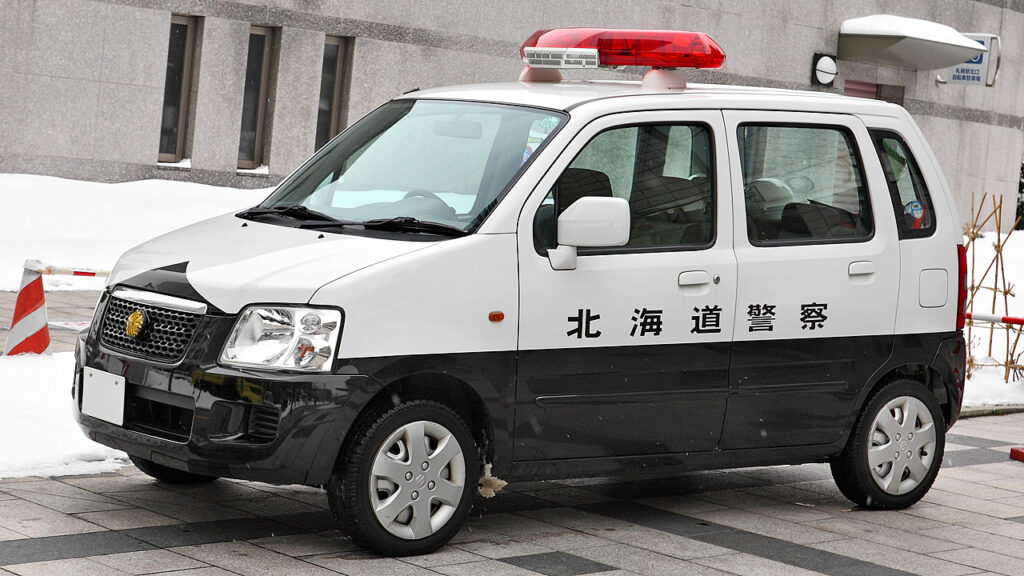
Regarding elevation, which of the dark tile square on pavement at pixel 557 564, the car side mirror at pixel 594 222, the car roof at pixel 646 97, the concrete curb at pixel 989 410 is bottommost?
the dark tile square on pavement at pixel 557 564

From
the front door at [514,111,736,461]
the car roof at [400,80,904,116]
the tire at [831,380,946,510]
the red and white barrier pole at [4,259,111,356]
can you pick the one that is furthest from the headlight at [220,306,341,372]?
the red and white barrier pole at [4,259,111,356]

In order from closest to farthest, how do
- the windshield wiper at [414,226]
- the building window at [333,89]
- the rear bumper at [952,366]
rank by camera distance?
the windshield wiper at [414,226] < the rear bumper at [952,366] < the building window at [333,89]

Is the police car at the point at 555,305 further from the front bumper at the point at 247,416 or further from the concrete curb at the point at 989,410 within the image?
the concrete curb at the point at 989,410

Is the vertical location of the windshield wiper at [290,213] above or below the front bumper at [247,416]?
above

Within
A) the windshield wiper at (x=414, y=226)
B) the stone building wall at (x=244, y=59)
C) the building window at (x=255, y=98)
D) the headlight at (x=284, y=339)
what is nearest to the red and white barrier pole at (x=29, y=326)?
the windshield wiper at (x=414, y=226)

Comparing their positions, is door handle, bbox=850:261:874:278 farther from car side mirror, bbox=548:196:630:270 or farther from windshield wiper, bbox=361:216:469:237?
windshield wiper, bbox=361:216:469:237

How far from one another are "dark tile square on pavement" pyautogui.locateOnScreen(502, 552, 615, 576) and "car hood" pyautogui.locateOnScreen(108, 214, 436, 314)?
1288 millimetres

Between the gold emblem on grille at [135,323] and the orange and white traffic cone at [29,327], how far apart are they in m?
3.77

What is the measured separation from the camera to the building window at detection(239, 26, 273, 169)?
62.5ft

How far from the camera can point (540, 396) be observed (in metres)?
5.83

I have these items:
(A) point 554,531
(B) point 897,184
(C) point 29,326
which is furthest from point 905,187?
(C) point 29,326

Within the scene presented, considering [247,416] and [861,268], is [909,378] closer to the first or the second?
[861,268]

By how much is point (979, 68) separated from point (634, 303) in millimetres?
23375

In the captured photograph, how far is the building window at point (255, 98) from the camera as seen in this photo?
62.5 ft
